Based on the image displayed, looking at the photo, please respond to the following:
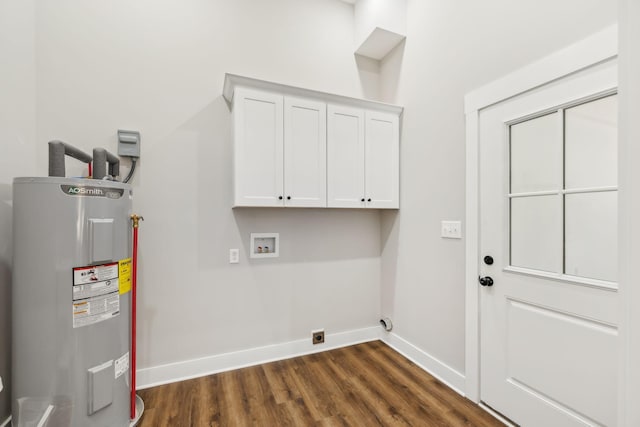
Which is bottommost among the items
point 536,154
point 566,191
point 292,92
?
point 566,191

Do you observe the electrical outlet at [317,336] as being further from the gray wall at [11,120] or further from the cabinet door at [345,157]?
the gray wall at [11,120]

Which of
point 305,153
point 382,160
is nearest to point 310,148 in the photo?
point 305,153

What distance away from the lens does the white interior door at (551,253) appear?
134cm

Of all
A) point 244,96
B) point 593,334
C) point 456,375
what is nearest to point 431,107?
point 244,96

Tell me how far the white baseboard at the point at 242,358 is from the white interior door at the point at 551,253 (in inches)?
46.2

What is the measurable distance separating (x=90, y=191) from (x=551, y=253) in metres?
2.46

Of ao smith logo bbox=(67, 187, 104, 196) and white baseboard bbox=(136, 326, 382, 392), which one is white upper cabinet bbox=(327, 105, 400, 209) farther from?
ao smith logo bbox=(67, 187, 104, 196)

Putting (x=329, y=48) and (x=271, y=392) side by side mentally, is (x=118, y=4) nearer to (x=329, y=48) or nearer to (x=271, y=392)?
(x=329, y=48)

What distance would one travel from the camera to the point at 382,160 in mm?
2580

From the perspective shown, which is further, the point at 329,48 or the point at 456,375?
the point at 329,48

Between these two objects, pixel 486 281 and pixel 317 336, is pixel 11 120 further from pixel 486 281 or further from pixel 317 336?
pixel 486 281

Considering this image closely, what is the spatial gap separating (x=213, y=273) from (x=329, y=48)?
232 cm

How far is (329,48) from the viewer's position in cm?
271

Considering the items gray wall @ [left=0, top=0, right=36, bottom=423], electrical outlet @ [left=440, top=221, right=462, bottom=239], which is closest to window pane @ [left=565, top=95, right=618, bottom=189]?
electrical outlet @ [left=440, top=221, right=462, bottom=239]
